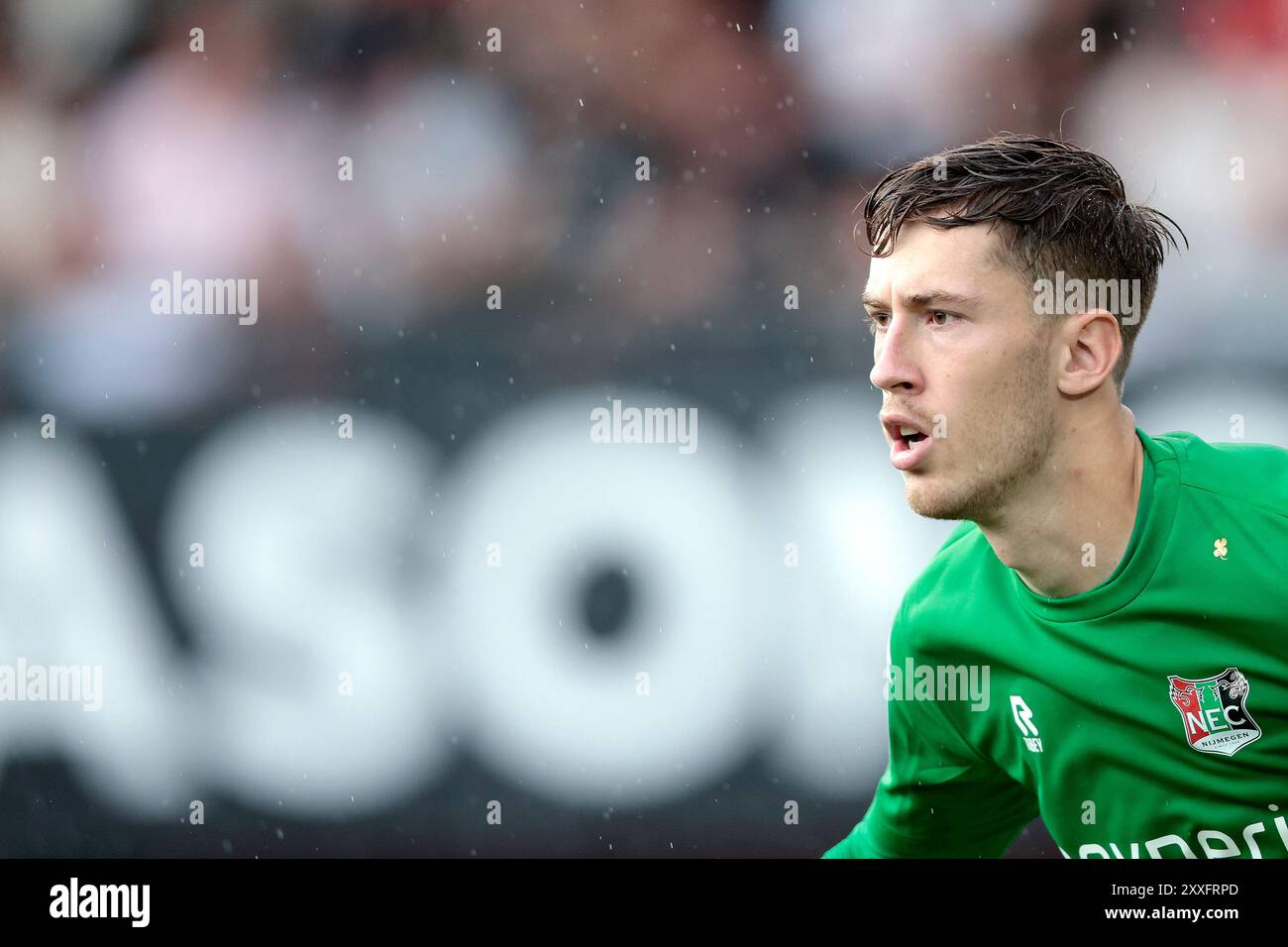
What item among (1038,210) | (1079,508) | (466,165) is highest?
(466,165)

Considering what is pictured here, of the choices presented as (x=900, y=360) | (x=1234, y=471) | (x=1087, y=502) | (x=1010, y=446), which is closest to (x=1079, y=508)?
(x=1087, y=502)

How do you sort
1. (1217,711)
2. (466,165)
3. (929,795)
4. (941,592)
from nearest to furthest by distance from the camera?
(1217,711) → (941,592) → (929,795) → (466,165)

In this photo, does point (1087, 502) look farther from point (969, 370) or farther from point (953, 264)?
point (953, 264)

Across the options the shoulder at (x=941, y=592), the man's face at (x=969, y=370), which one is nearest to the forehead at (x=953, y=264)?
the man's face at (x=969, y=370)

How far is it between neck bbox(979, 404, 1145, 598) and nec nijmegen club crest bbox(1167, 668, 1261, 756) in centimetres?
23

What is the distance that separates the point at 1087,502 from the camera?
1.92 meters

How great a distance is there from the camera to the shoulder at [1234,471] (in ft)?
6.17

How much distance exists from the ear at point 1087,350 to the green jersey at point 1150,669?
0.51 feet

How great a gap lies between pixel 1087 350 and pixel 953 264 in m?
0.26

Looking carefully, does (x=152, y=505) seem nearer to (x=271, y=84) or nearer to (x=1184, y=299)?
(x=271, y=84)

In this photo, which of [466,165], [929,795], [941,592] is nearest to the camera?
[941,592]

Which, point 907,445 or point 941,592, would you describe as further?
point 941,592

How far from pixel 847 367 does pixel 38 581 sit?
7.87ft

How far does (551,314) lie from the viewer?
10.9ft
